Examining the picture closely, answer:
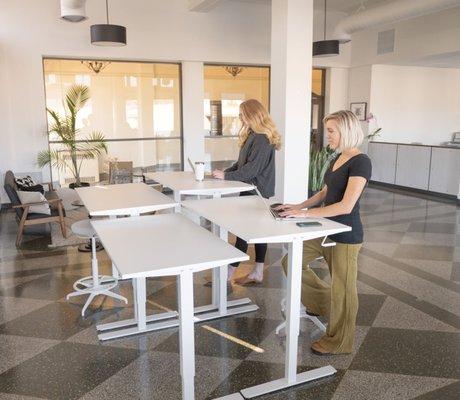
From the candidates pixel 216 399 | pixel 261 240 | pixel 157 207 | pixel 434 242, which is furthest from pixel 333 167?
pixel 434 242

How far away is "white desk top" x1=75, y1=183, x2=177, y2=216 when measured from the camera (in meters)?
2.89

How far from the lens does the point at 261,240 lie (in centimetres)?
212

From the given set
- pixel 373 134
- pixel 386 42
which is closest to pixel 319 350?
pixel 373 134

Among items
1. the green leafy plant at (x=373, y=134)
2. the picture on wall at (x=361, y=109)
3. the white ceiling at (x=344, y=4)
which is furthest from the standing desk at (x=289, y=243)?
the picture on wall at (x=361, y=109)

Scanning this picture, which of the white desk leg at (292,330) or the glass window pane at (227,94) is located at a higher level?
the glass window pane at (227,94)

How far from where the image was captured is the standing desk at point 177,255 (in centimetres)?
192

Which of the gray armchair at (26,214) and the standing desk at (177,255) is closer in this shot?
the standing desk at (177,255)

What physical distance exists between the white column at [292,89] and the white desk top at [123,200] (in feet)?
8.10

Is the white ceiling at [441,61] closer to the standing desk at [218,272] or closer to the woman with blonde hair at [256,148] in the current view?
the woman with blonde hair at [256,148]

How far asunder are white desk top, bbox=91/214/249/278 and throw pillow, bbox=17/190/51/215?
2962mm

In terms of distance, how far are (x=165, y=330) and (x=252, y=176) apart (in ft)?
4.36

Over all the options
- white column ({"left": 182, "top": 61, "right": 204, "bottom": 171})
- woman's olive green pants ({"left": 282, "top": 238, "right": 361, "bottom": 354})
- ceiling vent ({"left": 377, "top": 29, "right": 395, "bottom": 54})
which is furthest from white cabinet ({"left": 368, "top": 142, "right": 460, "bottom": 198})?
woman's olive green pants ({"left": 282, "top": 238, "right": 361, "bottom": 354})

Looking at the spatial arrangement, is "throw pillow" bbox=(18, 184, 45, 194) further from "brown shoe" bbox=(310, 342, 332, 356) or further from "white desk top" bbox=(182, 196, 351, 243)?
"brown shoe" bbox=(310, 342, 332, 356)

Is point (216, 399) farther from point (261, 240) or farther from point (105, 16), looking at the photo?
point (105, 16)
